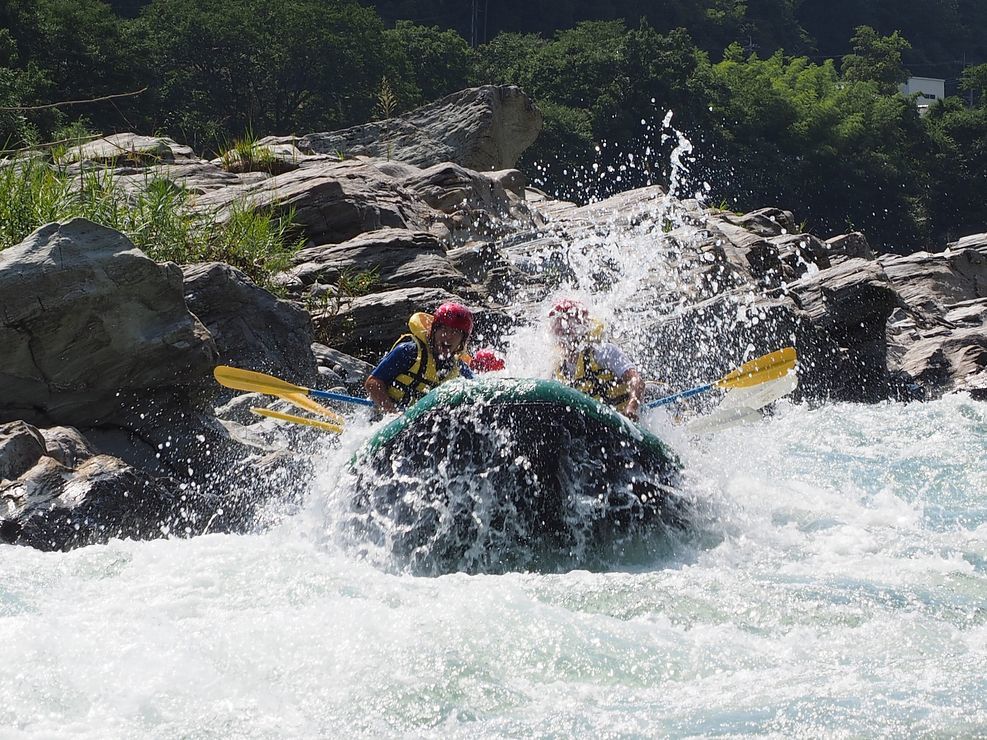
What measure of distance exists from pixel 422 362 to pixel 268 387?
90 cm

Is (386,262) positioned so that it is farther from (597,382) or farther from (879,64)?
(879,64)

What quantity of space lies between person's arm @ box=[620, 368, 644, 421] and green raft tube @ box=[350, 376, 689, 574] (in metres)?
0.81

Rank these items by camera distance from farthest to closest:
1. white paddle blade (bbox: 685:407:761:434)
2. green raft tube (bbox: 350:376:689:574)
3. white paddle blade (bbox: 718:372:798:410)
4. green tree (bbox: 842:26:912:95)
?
green tree (bbox: 842:26:912:95) < white paddle blade (bbox: 718:372:798:410) < white paddle blade (bbox: 685:407:761:434) < green raft tube (bbox: 350:376:689:574)

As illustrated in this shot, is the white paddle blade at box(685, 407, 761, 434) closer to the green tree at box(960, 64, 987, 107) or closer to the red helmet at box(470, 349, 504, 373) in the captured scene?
the red helmet at box(470, 349, 504, 373)

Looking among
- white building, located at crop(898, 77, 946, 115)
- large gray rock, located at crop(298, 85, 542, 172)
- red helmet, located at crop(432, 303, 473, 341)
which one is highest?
large gray rock, located at crop(298, 85, 542, 172)

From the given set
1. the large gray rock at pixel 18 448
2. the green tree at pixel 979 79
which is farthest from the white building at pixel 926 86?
the large gray rock at pixel 18 448

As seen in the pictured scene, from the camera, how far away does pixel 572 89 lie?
39.9m

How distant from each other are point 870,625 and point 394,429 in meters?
2.06

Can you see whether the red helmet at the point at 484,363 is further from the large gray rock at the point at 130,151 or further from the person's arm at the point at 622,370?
the large gray rock at the point at 130,151

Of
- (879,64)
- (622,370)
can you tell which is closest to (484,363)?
(622,370)

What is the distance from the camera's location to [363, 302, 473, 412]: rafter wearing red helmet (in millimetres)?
6109

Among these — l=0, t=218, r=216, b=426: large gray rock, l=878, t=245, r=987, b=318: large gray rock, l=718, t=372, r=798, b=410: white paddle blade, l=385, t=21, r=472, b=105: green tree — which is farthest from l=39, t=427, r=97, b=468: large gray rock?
l=385, t=21, r=472, b=105: green tree

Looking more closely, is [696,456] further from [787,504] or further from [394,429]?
[394,429]

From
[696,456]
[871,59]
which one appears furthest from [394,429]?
[871,59]
